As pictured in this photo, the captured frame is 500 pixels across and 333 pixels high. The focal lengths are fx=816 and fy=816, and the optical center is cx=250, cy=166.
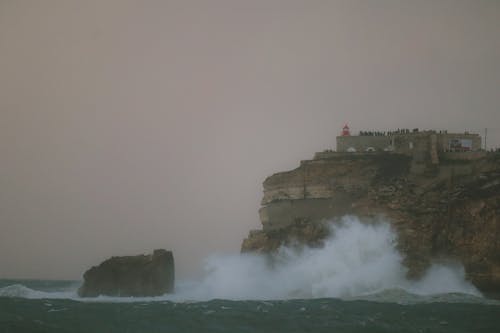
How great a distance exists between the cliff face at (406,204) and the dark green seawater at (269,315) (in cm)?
423

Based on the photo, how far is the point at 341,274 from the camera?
199ft

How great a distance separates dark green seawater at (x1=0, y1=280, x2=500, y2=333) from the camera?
39.6m

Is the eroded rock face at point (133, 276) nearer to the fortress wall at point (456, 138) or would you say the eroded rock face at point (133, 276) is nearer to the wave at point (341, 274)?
the wave at point (341, 274)

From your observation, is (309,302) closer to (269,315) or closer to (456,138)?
(269,315)

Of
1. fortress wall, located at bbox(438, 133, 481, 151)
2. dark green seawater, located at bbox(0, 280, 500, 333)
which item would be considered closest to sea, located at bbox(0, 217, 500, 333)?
dark green seawater, located at bbox(0, 280, 500, 333)

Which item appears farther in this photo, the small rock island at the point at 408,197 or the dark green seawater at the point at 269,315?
the small rock island at the point at 408,197

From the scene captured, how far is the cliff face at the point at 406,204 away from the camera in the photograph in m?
56.0

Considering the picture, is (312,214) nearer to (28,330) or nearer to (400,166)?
(400,166)

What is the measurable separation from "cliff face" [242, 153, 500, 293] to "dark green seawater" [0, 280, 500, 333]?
4.23 metres

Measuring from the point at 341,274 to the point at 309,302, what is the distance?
836cm

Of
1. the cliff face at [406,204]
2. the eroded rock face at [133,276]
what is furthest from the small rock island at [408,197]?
the eroded rock face at [133,276]

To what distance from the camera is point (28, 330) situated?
40000mm

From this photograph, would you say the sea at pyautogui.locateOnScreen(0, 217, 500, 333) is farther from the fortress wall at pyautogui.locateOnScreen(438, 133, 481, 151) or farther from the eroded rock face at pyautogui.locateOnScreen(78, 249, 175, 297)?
the fortress wall at pyautogui.locateOnScreen(438, 133, 481, 151)

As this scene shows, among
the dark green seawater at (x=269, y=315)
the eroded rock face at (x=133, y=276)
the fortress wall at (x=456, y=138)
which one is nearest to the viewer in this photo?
the dark green seawater at (x=269, y=315)
